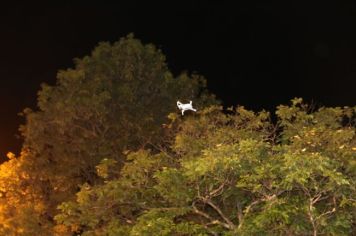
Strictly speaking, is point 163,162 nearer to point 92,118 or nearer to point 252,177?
point 252,177

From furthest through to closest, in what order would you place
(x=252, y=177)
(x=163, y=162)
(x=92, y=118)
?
(x=92, y=118) < (x=163, y=162) < (x=252, y=177)

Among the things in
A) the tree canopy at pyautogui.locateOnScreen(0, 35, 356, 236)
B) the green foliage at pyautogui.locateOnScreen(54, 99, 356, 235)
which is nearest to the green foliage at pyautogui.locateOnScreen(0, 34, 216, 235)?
the tree canopy at pyautogui.locateOnScreen(0, 35, 356, 236)

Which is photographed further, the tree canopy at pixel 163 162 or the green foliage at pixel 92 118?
the green foliage at pixel 92 118

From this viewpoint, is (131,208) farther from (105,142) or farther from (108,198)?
(105,142)

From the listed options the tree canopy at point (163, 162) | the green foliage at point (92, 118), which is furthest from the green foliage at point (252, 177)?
the green foliage at point (92, 118)

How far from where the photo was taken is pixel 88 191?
14.7 m

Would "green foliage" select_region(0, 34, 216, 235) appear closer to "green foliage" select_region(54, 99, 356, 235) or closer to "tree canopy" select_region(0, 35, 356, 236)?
"tree canopy" select_region(0, 35, 356, 236)

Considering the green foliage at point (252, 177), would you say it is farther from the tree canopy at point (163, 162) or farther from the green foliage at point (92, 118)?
the green foliage at point (92, 118)

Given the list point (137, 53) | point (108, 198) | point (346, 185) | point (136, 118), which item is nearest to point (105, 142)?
point (136, 118)

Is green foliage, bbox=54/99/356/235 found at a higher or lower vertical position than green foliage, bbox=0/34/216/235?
lower

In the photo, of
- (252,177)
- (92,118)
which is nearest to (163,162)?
(252,177)

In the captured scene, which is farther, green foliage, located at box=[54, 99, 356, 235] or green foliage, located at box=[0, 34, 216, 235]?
green foliage, located at box=[0, 34, 216, 235]

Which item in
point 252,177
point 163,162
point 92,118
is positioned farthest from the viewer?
point 92,118

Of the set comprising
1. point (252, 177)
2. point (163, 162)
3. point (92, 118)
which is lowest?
point (252, 177)
